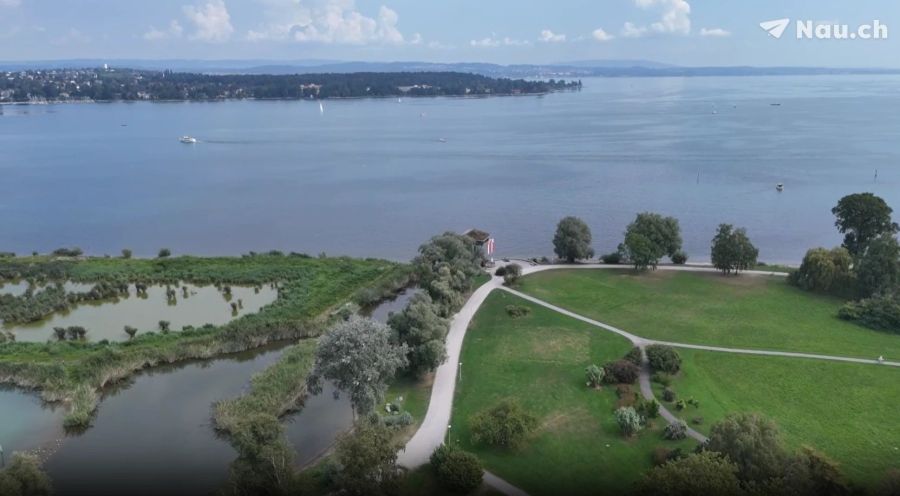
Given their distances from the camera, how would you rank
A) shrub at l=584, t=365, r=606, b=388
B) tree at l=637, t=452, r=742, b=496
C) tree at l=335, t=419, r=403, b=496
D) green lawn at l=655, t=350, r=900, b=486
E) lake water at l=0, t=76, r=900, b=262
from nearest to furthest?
tree at l=637, t=452, r=742, b=496
tree at l=335, t=419, r=403, b=496
green lawn at l=655, t=350, r=900, b=486
shrub at l=584, t=365, r=606, b=388
lake water at l=0, t=76, r=900, b=262

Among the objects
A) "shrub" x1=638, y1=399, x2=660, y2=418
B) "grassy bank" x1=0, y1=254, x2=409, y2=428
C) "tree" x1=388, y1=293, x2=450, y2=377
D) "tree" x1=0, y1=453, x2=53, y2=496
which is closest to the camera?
"tree" x1=0, y1=453, x2=53, y2=496

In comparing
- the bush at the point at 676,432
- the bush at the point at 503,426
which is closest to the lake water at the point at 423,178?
the bush at the point at 676,432

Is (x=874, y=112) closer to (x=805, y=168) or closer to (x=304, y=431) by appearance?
(x=805, y=168)

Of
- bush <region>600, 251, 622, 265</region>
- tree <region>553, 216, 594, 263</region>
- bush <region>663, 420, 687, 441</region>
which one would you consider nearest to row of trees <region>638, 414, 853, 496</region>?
bush <region>663, 420, 687, 441</region>

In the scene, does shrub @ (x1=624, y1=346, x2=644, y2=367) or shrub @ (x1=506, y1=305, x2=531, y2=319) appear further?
shrub @ (x1=506, y1=305, x2=531, y2=319)

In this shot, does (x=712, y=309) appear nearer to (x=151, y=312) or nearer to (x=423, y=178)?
(x=151, y=312)

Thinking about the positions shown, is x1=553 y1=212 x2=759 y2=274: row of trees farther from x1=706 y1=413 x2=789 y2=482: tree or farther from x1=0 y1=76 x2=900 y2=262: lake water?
x1=706 y1=413 x2=789 y2=482: tree
